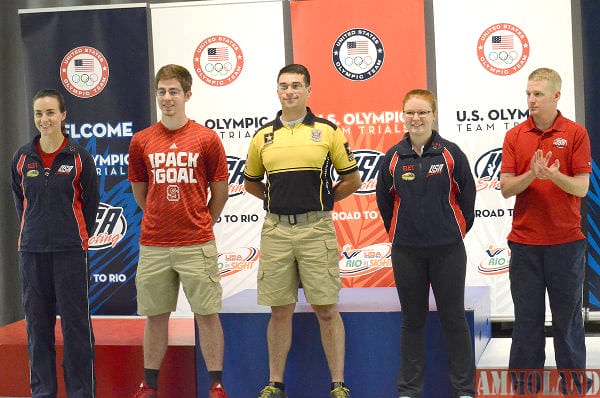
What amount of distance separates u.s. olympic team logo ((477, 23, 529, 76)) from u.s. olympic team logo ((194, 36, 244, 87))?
1.61m

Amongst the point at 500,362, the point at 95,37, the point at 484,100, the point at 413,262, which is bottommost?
the point at 500,362

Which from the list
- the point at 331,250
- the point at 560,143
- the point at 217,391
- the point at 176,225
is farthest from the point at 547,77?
the point at 217,391

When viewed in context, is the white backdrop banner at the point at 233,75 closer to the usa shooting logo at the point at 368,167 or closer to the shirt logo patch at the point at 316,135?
the usa shooting logo at the point at 368,167

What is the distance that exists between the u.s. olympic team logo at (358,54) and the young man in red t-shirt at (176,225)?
1.67m

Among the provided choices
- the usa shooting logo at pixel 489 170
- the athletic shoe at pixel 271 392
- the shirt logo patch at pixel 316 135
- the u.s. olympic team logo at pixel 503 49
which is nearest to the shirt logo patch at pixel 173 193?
the shirt logo patch at pixel 316 135

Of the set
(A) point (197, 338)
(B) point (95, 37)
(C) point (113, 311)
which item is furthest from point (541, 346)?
(B) point (95, 37)

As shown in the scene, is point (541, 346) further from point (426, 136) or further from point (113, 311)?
point (113, 311)

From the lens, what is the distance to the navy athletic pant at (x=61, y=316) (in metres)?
3.88

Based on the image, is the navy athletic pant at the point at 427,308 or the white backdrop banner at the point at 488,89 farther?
the white backdrop banner at the point at 488,89

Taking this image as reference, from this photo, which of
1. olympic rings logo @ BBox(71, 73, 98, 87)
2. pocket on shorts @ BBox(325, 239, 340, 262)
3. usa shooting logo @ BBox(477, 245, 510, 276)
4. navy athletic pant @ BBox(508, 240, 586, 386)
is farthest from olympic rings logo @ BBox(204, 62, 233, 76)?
navy athletic pant @ BBox(508, 240, 586, 386)

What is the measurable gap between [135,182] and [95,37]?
1995mm

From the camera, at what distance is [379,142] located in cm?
538

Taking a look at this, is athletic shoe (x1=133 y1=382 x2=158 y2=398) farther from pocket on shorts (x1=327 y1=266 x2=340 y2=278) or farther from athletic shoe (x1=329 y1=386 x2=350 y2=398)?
pocket on shorts (x1=327 y1=266 x2=340 y2=278)

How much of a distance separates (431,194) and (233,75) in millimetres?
2252
